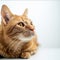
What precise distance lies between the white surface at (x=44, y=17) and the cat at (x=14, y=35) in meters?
0.31

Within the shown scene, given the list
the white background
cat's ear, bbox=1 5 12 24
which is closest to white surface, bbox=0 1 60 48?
the white background

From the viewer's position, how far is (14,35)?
1.03 meters

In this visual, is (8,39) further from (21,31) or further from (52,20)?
(52,20)

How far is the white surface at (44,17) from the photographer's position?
1365 mm

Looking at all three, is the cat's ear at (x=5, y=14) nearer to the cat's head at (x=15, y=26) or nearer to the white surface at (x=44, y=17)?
→ the cat's head at (x=15, y=26)

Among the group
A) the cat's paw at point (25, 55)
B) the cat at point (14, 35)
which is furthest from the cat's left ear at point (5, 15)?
the cat's paw at point (25, 55)

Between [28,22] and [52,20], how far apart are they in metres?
0.38

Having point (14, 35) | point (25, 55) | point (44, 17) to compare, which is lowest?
point (25, 55)

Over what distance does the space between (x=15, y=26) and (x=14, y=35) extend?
0.06m

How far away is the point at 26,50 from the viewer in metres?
1.07

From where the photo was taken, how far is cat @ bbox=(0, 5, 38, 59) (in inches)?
40.3

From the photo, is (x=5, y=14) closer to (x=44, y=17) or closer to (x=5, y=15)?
(x=5, y=15)

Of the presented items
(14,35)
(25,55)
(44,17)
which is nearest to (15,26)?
(14,35)

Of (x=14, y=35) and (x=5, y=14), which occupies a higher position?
(x=5, y=14)
